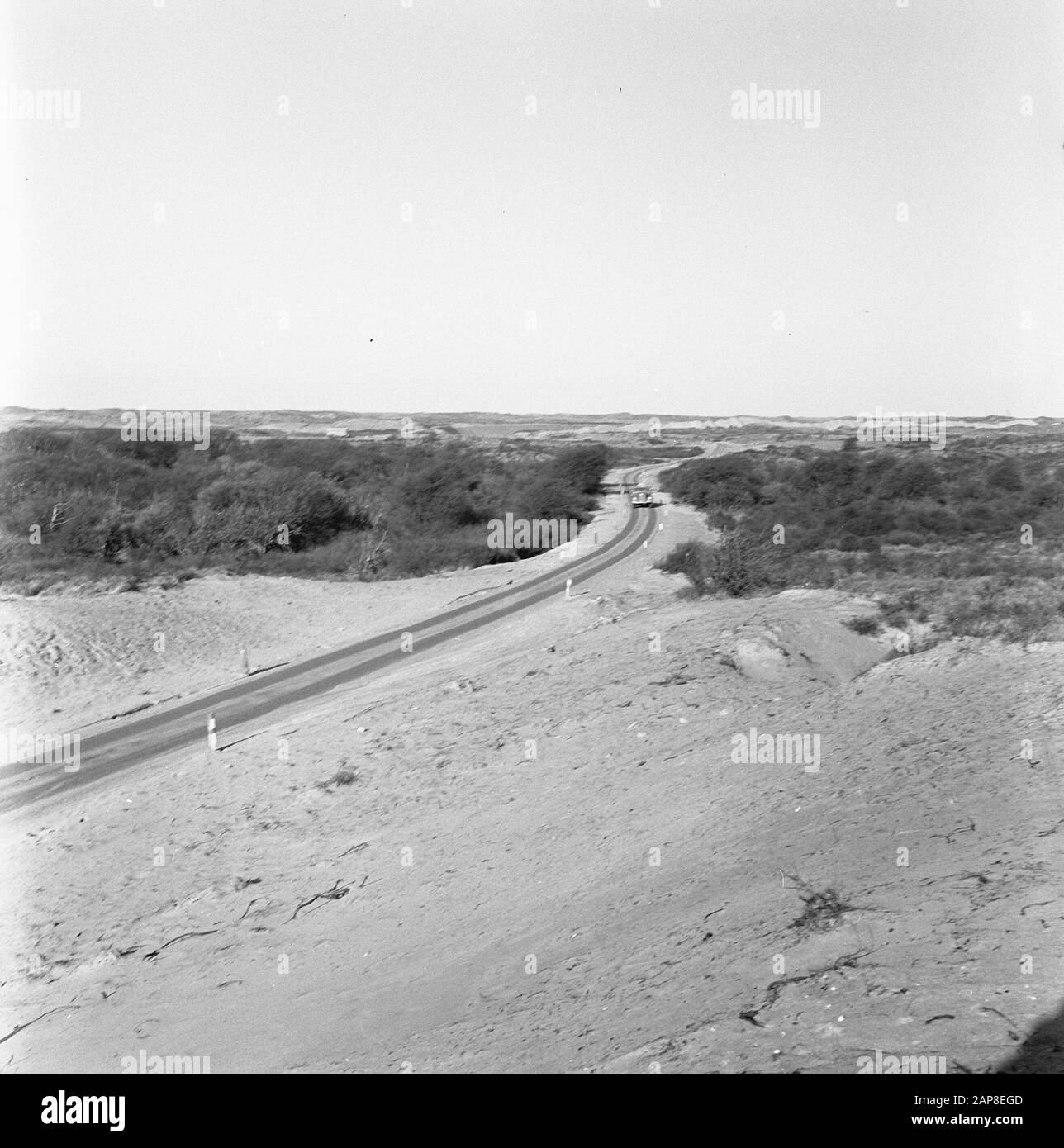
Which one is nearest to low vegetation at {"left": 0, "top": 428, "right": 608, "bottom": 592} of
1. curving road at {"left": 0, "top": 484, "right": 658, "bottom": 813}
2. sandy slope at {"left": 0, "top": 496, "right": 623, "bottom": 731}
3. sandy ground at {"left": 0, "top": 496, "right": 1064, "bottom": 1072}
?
sandy slope at {"left": 0, "top": 496, "right": 623, "bottom": 731}

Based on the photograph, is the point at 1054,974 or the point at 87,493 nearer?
the point at 1054,974

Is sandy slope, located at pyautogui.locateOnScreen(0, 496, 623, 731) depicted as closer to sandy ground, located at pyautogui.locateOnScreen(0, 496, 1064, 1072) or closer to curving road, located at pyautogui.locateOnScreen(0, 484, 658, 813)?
curving road, located at pyautogui.locateOnScreen(0, 484, 658, 813)

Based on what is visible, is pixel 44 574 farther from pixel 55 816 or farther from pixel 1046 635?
pixel 1046 635

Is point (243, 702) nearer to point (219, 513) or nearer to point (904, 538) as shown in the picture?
point (219, 513)

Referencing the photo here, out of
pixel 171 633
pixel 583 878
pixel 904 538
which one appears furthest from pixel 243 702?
pixel 904 538

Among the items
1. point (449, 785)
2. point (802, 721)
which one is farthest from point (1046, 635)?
point (449, 785)

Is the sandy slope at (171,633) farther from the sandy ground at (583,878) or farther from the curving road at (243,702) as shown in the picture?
the sandy ground at (583,878)
